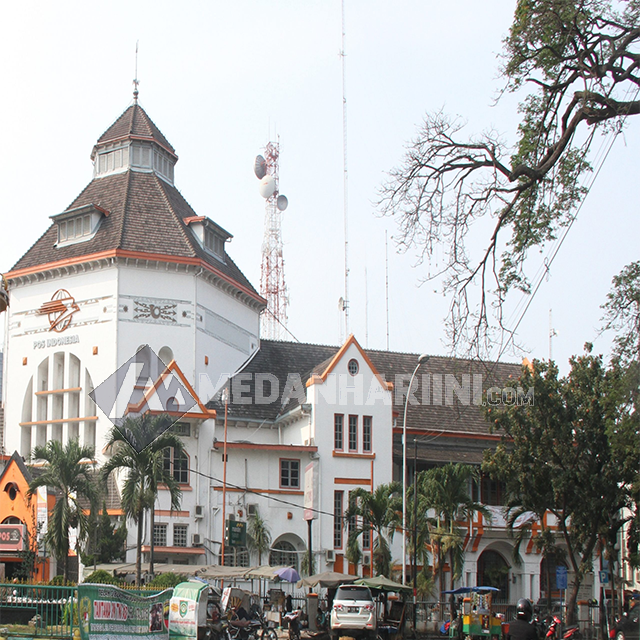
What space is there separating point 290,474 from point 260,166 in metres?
24.3

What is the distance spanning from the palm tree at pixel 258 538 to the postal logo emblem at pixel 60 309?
1397 centimetres

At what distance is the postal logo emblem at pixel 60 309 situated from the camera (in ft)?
157

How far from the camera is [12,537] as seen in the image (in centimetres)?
4078

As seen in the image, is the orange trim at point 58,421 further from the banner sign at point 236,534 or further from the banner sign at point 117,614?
the banner sign at point 117,614

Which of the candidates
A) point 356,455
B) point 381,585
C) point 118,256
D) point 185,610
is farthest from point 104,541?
point 185,610

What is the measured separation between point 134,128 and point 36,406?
1693cm

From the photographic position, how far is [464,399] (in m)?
51.4

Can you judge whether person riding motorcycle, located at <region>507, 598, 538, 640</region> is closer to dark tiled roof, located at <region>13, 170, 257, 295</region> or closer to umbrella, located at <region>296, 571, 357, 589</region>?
umbrella, located at <region>296, 571, 357, 589</region>

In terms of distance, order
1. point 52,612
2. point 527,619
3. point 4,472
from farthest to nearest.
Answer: point 4,472, point 52,612, point 527,619

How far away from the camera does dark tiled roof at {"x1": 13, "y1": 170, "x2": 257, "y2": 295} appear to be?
4809 cm

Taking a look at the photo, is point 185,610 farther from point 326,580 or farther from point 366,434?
point 366,434

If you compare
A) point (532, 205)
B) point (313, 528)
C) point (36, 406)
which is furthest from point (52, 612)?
point (36, 406)

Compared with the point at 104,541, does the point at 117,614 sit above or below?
above

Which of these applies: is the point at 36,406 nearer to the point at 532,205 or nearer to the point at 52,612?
the point at 52,612
